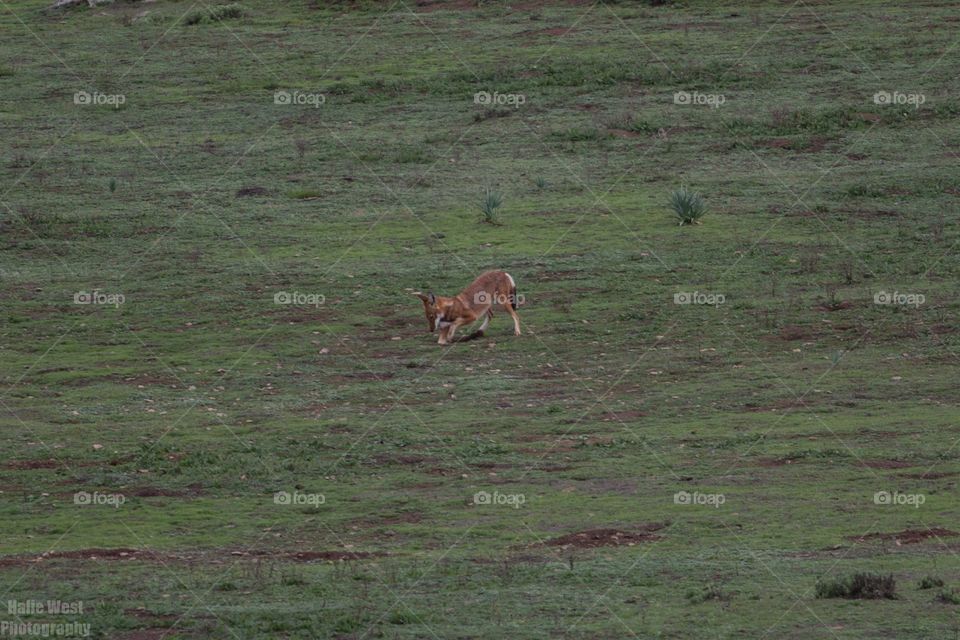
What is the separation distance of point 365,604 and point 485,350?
31.0ft

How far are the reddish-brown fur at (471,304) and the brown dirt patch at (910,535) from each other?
8418mm

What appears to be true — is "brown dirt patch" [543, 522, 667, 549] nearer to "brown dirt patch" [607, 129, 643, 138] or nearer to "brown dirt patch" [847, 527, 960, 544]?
"brown dirt patch" [847, 527, 960, 544]

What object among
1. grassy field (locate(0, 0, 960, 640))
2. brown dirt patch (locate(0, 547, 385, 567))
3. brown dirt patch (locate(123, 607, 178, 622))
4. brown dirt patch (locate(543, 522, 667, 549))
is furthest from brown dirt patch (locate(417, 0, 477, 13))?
brown dirt patch (locate(123, 607, 178, 622))

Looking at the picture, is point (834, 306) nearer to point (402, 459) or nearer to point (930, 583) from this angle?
point (402, 459)

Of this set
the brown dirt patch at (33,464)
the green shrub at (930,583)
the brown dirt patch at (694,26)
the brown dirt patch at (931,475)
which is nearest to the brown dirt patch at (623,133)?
the brown dirt patch at (694,26)

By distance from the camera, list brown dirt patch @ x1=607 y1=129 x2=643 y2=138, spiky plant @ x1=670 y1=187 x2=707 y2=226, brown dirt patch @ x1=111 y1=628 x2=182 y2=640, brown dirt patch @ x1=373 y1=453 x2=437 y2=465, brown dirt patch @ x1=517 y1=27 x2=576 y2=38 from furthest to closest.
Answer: brown dirt patch @ x1=517 y1=27 x2=576 y2=38, brown dirt patch @ x1=607 y1=129 x2=643 y2=138, spiky plant @ x1=670 y1=187 x2=707 y2=226, brown dirt patch @ x1=373 y1=453 x2=437 y2=465, brown dirt patch @ x1=111 y1=628 x2=182 y2=640

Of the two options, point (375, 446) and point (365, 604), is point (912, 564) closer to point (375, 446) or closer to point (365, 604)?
point (365, 604)

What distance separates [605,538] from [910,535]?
2830 millimetres

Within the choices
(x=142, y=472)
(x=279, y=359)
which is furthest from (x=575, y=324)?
(x=142, y=472)

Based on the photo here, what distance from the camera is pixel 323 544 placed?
16.0 m

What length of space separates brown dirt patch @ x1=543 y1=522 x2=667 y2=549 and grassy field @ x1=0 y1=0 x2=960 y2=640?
0.05 metres

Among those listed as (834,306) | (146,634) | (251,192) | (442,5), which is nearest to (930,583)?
(146,634)

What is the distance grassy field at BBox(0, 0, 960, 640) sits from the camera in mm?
14914

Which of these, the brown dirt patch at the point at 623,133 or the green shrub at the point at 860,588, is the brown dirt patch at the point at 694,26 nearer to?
the brown dirt patch at the point at 623,133
